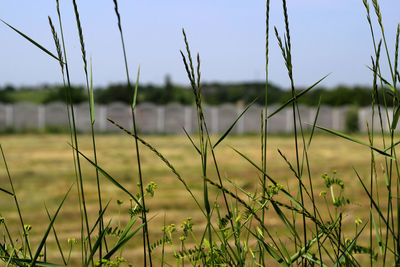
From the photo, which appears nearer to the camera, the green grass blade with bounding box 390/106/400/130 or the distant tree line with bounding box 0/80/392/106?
the green grass blade with bounding box 390/106/400/130

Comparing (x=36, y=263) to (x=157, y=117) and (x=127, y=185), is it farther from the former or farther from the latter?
(x=157, y=117)

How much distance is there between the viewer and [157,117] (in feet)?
64.0

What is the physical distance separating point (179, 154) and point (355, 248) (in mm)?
8744

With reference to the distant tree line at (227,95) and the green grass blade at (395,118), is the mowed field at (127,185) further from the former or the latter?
the distant tree line at (227,95)

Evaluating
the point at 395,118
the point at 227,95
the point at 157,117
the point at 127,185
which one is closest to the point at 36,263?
the point at 395,118

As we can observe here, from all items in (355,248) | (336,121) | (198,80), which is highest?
(198,80)

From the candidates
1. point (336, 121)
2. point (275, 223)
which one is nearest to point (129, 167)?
point (275, 223)

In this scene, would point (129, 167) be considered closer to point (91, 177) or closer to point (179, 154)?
point (91, 177)

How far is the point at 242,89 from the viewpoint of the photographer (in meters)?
30.7

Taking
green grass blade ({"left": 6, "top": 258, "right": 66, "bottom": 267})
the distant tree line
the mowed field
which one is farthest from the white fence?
green grass blade ({"left": 6, "top": 258, "right": 66, "bottom": 267})

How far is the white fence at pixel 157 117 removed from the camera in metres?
18.4

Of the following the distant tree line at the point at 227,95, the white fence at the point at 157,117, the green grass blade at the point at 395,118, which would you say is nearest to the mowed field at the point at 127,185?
the green grass blade at the point at 395,118

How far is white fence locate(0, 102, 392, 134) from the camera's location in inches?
724

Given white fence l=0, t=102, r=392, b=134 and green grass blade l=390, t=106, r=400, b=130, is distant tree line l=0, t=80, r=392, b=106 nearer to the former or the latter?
white fence l=0, t=102, r=392, b=134
